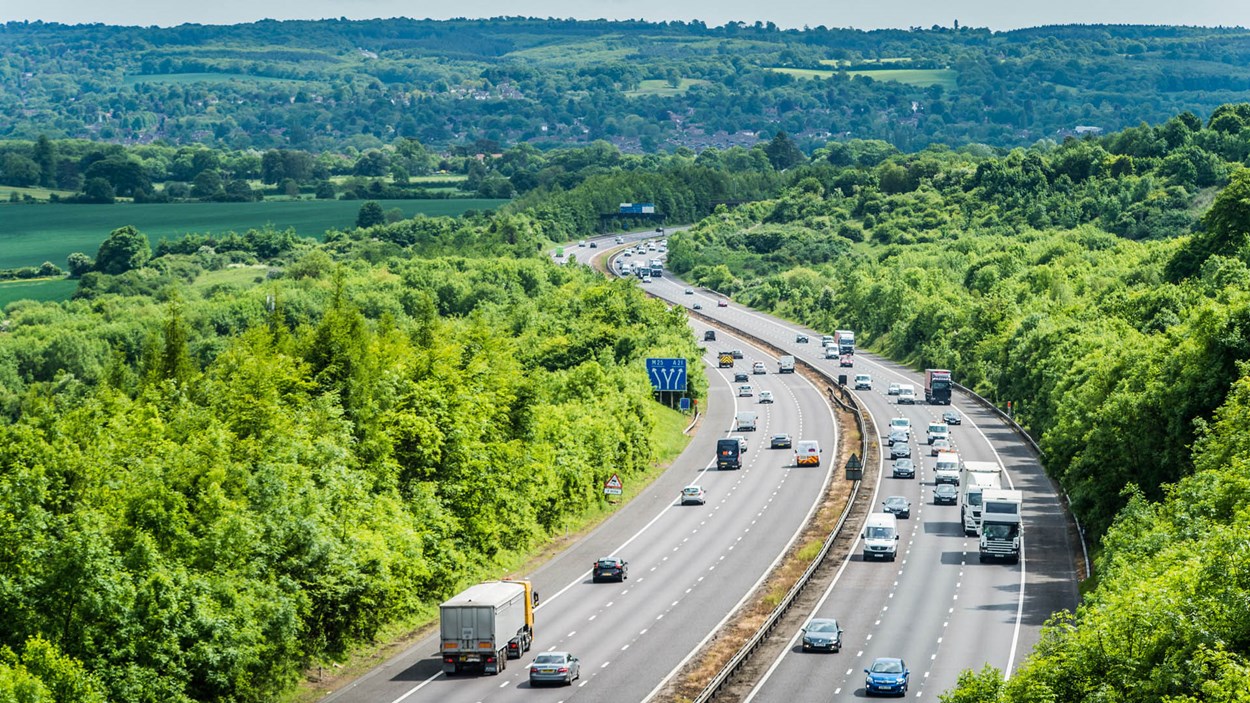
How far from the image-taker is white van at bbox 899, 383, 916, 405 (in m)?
155

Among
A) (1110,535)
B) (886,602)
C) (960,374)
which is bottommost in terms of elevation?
(960,374)

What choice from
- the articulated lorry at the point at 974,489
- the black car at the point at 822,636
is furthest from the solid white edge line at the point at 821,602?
the articulated lorry at the point at 974,489

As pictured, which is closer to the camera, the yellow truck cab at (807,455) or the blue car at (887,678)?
the blue car at (887,678)

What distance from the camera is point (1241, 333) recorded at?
85.8 meters

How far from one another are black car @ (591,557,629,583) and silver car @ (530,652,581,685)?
2014 cm

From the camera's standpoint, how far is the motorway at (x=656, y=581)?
64.7 m

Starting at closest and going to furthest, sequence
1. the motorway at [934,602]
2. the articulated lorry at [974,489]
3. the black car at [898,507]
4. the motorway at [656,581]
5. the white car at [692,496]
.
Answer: the motorway at [656,581]
the motorway at [934,602]
the articulated lorry at [974,489]
the black car at [898,507]
the white car at [692,496]

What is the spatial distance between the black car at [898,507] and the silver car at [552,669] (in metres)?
40.8

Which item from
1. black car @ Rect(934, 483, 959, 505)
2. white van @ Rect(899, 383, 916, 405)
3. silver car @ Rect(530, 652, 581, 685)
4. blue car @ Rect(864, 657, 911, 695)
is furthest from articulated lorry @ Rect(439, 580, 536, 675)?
white van @ Rect(899, 383, 916, 405)

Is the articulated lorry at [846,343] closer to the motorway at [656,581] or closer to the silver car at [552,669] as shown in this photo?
the motorway at [656,581]

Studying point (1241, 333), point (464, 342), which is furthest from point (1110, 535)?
point (464, 342)

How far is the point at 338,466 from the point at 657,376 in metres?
70.3

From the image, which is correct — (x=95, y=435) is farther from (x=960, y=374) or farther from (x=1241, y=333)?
(x=960, y=374)

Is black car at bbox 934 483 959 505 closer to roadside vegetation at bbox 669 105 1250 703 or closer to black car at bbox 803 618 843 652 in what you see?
roadside vegetation at bbox 669 105 1250 703
